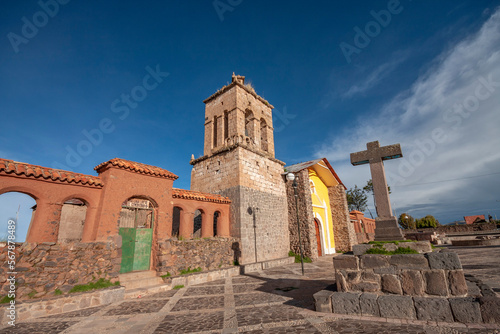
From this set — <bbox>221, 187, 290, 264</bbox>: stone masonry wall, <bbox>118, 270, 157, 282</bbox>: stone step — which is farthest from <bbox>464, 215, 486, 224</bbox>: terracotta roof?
<bbox>118, 270, 157, 282</bbox>: stone step

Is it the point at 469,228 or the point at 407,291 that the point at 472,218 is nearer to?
the point at 469,228

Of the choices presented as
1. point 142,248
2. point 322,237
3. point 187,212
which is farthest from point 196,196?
point 322,237

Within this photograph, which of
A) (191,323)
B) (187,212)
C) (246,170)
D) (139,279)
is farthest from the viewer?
(246,170)

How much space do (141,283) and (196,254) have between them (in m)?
2.34

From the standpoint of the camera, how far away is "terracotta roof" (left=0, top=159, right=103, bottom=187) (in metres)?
6.04

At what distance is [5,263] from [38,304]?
4.20 ft

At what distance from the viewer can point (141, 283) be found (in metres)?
7.62

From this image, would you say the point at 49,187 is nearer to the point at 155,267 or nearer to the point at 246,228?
the point at 155,267

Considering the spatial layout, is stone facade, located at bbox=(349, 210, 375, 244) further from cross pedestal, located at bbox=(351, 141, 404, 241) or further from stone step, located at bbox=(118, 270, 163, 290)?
stone step, located at bbox=(118, 270, 163, 290)

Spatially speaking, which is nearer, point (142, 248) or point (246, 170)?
point (142, 248)

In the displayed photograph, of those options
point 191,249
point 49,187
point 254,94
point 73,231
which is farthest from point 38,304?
point 254,94

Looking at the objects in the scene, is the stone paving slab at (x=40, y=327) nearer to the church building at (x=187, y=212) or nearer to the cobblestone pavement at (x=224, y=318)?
the cobblestone pavement at (x=224, y=318)

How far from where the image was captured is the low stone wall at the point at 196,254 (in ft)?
27.5

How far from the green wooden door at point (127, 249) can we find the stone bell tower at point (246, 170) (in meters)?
5.13
